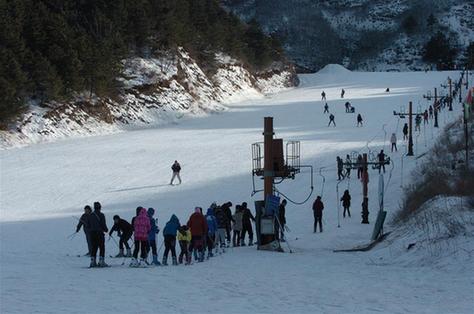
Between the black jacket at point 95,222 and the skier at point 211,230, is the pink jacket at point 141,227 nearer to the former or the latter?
the black jacket at point 95,222

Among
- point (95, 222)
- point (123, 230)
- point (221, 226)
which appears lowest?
point (221, 226)

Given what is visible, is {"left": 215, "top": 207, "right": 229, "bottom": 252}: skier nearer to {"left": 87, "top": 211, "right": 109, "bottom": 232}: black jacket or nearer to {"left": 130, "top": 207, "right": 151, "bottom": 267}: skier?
{"left": 130, "top": 207, "right": 151, "bottom": 267}: skier

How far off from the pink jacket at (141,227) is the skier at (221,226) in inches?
142

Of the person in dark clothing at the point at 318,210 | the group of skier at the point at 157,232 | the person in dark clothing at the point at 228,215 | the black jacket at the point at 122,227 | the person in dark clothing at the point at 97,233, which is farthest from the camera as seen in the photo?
the person in dark clothing at the point at 318,210

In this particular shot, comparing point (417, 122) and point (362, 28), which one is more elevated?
point (362, 28)

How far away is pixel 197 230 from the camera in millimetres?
14148

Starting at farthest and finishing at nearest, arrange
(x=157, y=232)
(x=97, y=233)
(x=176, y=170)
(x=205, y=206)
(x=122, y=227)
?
1. (x=176, y=170)
2. (x=205, y=206)
3. (x=122, y=227)
4. (x=157, y=232)
5. (x=97, y=233)

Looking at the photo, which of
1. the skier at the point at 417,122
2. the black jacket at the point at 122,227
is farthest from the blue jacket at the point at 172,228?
the skier at the point at 417,122

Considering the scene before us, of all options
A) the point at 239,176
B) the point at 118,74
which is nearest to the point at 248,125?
the point at 118,74

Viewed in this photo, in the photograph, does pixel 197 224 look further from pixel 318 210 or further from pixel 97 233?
pixel 318 210

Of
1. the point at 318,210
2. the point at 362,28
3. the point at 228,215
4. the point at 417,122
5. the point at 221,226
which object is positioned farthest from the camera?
the point at 362,28

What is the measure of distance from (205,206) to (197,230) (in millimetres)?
9326

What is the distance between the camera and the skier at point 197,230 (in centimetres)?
1407

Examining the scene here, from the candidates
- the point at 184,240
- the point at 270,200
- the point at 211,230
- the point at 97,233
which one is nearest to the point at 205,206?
the point at 270,200
